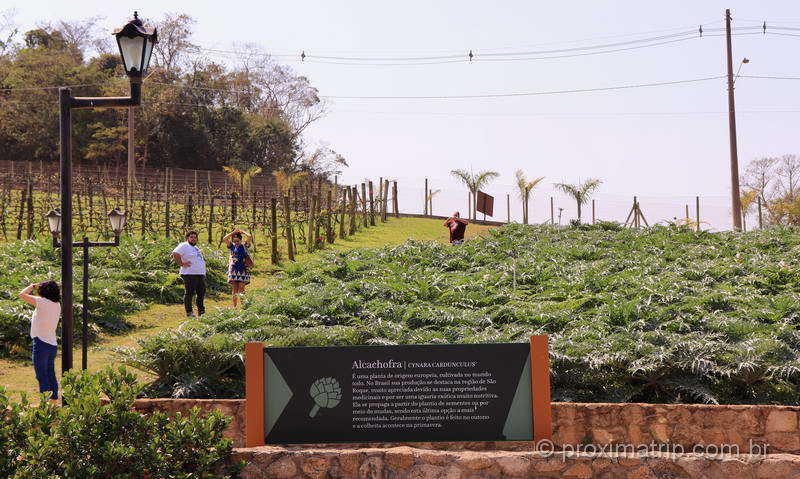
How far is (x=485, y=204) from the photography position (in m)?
42.3

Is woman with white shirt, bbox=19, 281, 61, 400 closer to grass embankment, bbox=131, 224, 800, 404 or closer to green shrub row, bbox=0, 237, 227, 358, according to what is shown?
grass embankment, bbox=131, 224, 800, 404

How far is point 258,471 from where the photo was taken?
308 inches

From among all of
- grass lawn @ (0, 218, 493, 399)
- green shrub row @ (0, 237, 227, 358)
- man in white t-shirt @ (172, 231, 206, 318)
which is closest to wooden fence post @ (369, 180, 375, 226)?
grass lawn @ (0, 218, 493, 399)

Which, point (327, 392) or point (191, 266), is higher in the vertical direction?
point (191, 266)

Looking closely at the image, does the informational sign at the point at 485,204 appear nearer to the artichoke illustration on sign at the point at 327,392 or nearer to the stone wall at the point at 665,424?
the stone wall at the point at 665,424

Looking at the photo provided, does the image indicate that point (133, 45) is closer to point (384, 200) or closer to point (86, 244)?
point (86, 244)

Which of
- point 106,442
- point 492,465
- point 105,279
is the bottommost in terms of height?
point 492,465

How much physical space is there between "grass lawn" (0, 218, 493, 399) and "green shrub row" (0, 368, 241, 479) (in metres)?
3.60

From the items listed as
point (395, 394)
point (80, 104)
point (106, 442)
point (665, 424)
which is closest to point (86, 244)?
point (80, 104)

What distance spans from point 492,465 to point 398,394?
103cm

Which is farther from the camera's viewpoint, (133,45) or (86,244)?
(86,244)

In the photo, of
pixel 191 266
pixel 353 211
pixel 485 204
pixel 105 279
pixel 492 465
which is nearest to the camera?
pixel 492 465

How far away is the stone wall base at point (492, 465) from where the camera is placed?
7.62 metres

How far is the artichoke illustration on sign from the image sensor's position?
318 inches
